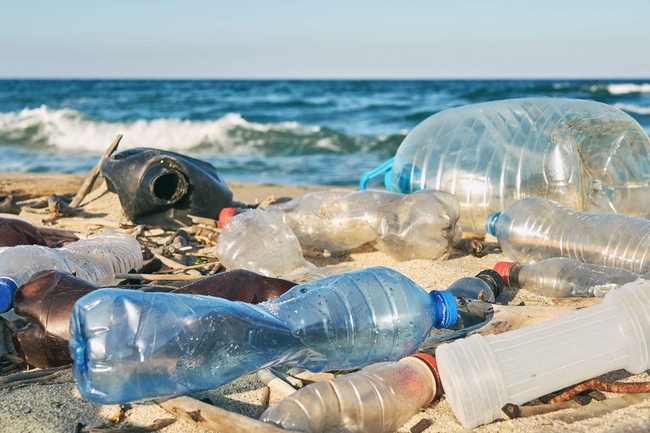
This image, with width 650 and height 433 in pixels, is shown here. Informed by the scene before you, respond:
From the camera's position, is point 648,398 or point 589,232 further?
point 589,232

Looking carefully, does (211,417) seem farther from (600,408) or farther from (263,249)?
(263,249)

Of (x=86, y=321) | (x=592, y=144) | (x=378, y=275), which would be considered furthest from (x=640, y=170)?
(x=86, y=321)

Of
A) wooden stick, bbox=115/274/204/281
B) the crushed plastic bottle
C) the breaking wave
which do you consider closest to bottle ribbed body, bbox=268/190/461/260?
the crushed plastic bottle

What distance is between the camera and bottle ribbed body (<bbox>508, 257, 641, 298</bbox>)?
8.47 feet

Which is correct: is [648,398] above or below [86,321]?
below

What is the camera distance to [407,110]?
17.4 m

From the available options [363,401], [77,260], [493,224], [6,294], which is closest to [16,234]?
[77,260]

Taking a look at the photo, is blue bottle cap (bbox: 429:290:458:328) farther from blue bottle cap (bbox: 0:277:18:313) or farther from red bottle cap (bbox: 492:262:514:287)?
blue bottle cap (bbox: 0:277:18:313)

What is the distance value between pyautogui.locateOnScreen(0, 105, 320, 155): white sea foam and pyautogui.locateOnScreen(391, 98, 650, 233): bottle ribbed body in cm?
673

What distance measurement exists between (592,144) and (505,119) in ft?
1.83

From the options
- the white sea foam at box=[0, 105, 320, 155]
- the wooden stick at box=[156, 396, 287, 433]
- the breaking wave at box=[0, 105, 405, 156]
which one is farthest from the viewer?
the white sea foam at box=[0, 105, 320, 155]

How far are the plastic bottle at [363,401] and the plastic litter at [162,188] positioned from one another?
2437 millimetres

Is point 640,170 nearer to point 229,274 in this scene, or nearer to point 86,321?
point 229,274

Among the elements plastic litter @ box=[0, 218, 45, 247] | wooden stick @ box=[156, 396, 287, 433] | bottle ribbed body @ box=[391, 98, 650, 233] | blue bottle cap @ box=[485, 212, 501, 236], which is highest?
bottle ribbed body @ box=[391, 98, 650, 233]
